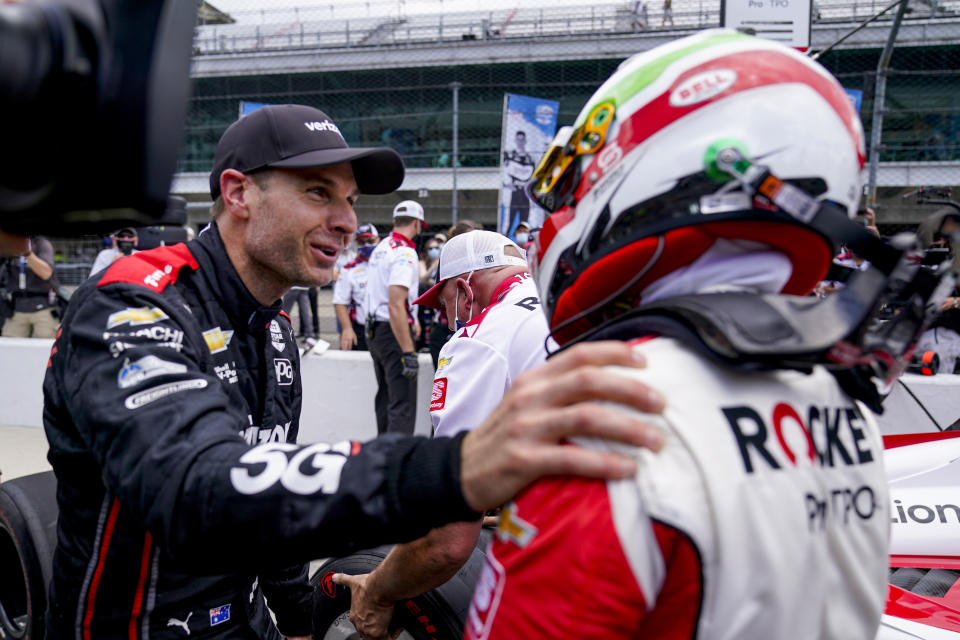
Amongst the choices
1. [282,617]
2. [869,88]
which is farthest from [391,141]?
[282,617]

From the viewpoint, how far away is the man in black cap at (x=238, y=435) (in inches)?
35.7

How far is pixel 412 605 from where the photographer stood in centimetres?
210

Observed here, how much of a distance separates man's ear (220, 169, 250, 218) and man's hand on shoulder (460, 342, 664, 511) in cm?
A: 106

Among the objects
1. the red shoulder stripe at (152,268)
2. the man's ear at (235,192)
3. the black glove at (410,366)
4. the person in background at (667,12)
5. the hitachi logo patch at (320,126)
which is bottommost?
the black glove at (410,366)

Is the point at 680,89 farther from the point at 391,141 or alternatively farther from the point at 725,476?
the point at 391,141

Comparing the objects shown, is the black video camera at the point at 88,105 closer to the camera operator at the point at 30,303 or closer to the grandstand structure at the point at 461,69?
the camera operator at the point at 30,303

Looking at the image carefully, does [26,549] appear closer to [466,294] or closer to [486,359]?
[486,359]

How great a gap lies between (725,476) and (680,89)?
516 millimetres

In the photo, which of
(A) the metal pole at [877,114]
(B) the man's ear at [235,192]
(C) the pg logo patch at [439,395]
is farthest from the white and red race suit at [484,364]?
Result: (A) the metal pole at [877,114]

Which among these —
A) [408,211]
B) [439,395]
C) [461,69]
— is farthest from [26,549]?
[461,69]

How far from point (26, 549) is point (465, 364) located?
153 cm

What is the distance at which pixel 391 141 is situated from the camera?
2075 cm

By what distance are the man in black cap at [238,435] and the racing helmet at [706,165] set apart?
0.69ft

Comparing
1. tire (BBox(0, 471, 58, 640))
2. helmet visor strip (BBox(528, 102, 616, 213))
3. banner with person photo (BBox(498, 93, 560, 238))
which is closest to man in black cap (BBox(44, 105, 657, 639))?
helmet visor strip (BBox(528, 102, 616, 213))
